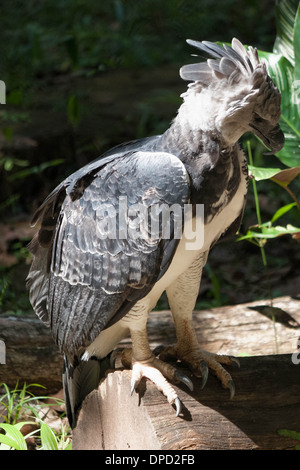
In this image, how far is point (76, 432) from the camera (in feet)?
9.35

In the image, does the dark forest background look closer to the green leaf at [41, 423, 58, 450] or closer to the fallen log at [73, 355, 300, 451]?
the green leaf at [41, 423, 58, 450]

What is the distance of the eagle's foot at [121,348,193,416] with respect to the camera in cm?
241

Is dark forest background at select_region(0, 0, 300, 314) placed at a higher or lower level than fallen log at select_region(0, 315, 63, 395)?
higher

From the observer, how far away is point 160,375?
251cm

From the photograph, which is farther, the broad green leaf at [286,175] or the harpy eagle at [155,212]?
the broad green leaf at [286,175]

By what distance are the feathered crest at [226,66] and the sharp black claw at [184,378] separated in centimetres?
114

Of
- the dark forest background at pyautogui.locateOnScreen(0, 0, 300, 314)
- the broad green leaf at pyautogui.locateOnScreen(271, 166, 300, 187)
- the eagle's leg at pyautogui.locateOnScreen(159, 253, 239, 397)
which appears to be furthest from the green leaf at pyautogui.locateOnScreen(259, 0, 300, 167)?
the dark forest background at pyautogui.locateOnScreen(0, 0, 300, 314)

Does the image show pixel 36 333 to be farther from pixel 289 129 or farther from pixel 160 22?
pixel 160 22

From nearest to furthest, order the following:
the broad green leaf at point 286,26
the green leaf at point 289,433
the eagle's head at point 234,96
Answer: the eagle's head at point 234,96, the green leaf at point 289,433, the broad green leaf at point 286,26

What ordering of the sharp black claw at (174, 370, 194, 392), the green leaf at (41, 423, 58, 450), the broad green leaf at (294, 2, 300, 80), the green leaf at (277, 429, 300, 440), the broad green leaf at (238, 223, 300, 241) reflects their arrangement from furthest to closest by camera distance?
the broad green leaf at (294, 2, 300, 80)
the broad green leaf at (238, 223, 300, 241)
the green leaf at (41, 423, 58, 450)
the sharp black claw at (174, 370, 194, 392)
the green leaf at (277, 429, 300, 440)

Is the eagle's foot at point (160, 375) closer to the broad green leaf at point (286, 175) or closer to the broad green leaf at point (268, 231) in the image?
the broad green leaf at point (268, 231)

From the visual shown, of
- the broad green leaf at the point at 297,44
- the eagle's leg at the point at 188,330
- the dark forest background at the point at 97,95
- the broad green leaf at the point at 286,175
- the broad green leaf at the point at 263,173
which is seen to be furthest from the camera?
the dark forest background at the point at 97,95

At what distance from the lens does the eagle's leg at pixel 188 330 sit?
2703 millimetres

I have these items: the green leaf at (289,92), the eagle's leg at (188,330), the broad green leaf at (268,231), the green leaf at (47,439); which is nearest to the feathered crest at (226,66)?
the eagle's leg at (188,330)
